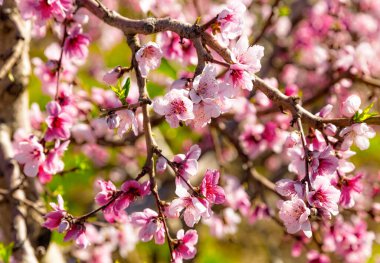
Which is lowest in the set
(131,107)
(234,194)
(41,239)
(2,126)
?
(234,194)

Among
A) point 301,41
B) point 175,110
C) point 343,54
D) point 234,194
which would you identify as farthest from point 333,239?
point 301,41

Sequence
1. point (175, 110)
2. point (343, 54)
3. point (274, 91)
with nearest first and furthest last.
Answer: point (175, 110) < point (274, 91) < point (343, 54)

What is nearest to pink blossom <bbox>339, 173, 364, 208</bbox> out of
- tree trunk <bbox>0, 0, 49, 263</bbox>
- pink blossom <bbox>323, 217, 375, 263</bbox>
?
pink blossom <bbox>323, 217, 375, 263</bbox>

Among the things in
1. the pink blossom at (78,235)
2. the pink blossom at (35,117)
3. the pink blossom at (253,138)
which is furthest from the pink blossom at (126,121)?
the pink blossom at (253,138)

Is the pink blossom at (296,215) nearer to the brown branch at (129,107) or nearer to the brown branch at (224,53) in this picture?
the brown branch at (224,53)

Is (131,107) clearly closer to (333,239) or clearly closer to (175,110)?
(175,110)

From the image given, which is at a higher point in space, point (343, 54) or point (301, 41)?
point (343, 54)

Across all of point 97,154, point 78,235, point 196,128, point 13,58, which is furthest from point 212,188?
point 97,154
